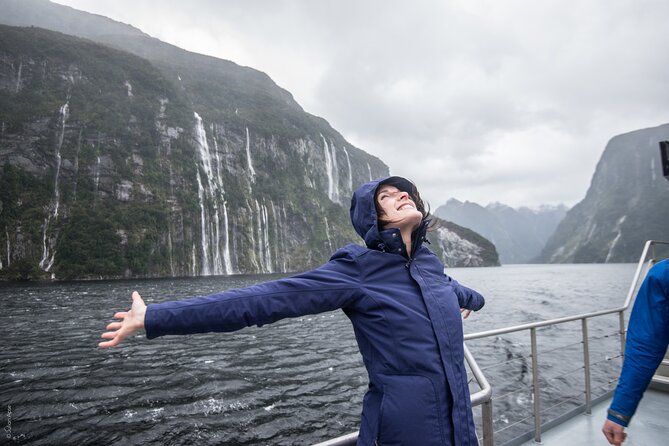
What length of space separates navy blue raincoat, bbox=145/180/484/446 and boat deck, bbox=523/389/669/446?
2629 millimetres

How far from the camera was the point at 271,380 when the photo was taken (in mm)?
10250

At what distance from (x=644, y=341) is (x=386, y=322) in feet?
3.55

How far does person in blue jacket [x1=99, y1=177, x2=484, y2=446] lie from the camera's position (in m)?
1.38

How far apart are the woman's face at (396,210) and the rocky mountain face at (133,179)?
246 feet

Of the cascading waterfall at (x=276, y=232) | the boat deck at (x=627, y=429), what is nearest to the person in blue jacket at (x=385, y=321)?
the boat deck at (x=627, y=429)

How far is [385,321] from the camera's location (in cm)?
152

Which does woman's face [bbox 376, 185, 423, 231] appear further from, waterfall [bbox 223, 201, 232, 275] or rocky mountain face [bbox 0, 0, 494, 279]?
waterfall [bbox 223, 201, 232, 275]

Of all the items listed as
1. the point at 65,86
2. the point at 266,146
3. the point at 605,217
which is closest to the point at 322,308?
the point at 65,86

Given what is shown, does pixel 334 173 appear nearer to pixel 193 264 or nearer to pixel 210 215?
pixel 210 215

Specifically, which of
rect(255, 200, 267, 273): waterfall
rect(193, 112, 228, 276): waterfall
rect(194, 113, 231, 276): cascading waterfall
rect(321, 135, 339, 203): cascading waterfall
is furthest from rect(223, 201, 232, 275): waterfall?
rect(321, 135, 339, 203): cascading waterfall

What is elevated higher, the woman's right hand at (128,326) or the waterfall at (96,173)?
the waterfall at (96,173)

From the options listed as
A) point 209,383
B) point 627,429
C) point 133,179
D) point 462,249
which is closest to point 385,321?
point 627,429

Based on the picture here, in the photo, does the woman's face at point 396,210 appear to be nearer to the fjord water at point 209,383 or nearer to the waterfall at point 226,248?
the fjord water at point 209,383

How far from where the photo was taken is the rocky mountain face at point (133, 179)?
6569 centimetres
